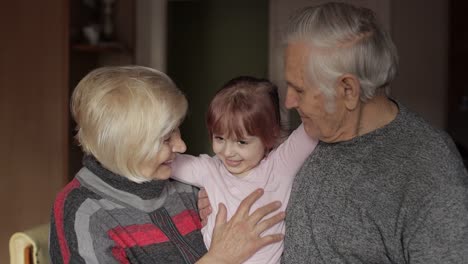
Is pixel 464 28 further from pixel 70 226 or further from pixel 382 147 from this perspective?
pixel 70 226

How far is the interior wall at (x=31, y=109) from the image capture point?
3.17m

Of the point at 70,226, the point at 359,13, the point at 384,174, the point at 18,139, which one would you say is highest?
the point at 359,13

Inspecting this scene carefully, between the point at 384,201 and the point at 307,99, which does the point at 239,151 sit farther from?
the point at 384,201

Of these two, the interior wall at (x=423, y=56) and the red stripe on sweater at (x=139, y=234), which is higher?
the interior wall at (x=423, y=56)

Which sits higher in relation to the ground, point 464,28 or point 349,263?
point 464,28

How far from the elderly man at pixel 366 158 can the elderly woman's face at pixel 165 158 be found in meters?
0.31

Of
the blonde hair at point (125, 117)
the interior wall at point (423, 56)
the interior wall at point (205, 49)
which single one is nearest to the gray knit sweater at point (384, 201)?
the blonde hair at point (125, 117)

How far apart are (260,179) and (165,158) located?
277 mm

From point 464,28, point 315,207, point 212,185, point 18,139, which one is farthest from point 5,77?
point 464,28

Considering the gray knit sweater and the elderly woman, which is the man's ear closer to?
the gray knit sweater

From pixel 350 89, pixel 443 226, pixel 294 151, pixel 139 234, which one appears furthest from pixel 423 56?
pixel 139 234

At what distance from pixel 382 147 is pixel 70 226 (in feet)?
2.41

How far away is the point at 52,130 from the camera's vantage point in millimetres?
3238

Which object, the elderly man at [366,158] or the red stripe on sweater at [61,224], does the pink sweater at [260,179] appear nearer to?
the elderly man at [366,158]
